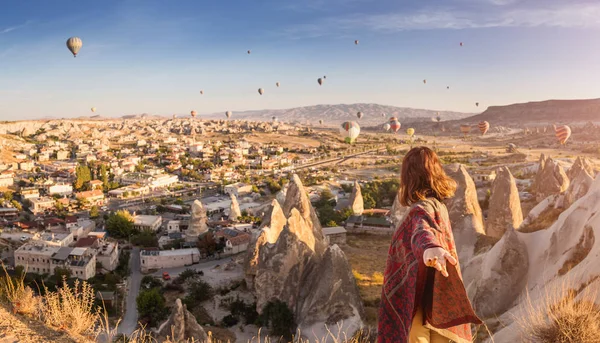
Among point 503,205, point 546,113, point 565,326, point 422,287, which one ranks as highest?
point 546,113

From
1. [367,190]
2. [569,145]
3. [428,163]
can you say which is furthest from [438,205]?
[569,145]

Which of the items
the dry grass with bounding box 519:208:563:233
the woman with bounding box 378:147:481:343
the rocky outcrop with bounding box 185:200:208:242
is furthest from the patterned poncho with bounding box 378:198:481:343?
the rocky outcrop with bounding box 185:200:208:242

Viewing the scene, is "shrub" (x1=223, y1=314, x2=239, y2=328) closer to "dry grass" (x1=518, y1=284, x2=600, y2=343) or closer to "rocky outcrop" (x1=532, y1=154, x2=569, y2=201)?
"dry grass" (x1=518, y1=284, x2=600, y2=343)

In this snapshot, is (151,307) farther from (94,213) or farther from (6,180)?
(6,180)

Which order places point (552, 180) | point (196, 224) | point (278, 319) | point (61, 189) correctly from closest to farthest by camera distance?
point (278, 319) < point (552, 180) < point (196, 224) < point (61, 189)

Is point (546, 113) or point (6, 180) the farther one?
point (546, 113)

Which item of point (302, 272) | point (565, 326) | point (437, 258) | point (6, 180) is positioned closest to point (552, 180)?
point (302, 272)

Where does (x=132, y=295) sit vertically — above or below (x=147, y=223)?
below

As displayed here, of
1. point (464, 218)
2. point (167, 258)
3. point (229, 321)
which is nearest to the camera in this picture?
point (464, 218)
